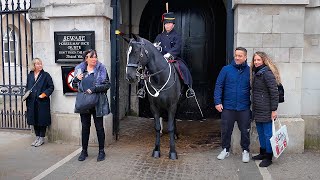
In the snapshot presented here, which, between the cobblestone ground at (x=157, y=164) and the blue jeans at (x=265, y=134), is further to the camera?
the blue jeans at (x=265, y=134)

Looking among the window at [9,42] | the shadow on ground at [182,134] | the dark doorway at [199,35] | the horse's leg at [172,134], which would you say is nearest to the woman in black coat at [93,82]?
the horse's leg at [172,134]

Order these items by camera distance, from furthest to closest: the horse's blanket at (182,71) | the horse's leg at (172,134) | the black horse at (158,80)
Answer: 1. the horse's blanket at (182,71)
2. the horse's leg at (172,134)
3. the black horse at (158,80)

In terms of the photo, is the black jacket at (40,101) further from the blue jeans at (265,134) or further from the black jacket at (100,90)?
the blue jeans at (265,134)

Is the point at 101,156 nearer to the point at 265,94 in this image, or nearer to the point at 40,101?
the point at 40,101

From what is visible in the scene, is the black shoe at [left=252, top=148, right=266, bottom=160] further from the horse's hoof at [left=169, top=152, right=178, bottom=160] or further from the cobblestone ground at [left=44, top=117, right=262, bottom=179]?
the horse's hoof at [left=169, top=152, right=178, bottom=160]

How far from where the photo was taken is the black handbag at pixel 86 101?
5.73 metres

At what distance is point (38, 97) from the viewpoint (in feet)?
23.0

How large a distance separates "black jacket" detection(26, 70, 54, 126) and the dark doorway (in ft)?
12.1

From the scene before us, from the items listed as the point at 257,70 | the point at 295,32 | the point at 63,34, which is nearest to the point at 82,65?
the point at 63,34

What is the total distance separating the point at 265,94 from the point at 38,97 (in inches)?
170

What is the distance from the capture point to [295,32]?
6305mm

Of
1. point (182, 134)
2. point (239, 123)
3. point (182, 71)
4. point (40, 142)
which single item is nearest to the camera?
point (239, 123)

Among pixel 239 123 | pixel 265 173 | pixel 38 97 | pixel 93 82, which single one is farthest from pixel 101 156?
pixel 265 173

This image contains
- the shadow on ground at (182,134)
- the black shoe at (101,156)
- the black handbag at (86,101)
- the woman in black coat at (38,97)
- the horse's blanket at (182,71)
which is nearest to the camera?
the black handbag at (86,101)
